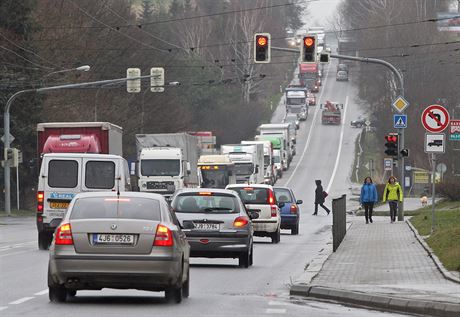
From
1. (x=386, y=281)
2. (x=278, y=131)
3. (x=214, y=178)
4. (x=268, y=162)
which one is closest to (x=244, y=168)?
(x=214, y=178)

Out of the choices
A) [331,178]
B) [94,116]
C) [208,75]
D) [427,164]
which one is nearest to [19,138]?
[94,116]

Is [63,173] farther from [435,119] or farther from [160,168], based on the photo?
[160,168]

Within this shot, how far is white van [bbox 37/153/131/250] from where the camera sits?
32219 mm

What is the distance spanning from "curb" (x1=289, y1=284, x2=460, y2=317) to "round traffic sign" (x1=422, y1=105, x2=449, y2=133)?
13388mm

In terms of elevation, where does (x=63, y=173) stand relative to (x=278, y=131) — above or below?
below

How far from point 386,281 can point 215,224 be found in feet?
18.7

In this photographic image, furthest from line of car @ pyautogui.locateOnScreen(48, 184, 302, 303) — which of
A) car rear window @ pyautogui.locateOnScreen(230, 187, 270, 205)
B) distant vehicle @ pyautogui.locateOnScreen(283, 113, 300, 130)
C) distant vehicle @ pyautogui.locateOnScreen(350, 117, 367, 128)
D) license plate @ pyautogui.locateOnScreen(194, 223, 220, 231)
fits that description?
distant vehicle @ pyautogui.locateOnScreen(350, 117, 367, 128)

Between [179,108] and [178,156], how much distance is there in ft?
185

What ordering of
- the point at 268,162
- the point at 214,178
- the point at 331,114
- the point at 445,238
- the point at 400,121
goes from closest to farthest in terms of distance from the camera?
the point at 445,238 → the point at 400,121 → the point at 214,178 → the point at 268,162 → the point at 331,114

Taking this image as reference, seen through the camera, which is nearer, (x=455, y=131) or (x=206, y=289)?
(x=206, y=289)

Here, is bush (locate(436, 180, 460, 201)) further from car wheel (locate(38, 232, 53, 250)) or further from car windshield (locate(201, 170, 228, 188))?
car wheel (locate(38, 232, 53, 250))

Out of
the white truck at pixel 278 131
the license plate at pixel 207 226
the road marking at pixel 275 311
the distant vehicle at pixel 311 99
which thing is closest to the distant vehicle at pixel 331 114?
the distant vehicle at pixel 311 99

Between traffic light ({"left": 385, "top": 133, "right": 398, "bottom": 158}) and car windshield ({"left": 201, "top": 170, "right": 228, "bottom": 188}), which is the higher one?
traffic light ({"left": 385, "top": 133, "right": 398, "bottom": 158})

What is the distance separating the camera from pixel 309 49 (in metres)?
44.2
